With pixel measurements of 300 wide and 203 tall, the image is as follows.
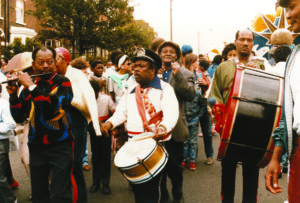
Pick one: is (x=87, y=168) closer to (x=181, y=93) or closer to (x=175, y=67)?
(x=181, y=93)

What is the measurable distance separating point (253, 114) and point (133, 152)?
3.90 ft

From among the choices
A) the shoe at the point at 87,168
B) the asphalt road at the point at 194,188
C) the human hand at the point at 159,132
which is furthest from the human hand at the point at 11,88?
the shoe at the point at 87,168

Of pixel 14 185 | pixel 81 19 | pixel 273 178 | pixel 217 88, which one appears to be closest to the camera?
pixel 273 178

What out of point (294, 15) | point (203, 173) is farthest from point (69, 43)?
point (294, 15)

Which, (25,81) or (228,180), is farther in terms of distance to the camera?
(228,180)

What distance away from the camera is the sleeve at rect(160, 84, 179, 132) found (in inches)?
128

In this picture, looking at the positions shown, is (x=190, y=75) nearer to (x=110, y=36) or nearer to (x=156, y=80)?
(x=156, y=80)

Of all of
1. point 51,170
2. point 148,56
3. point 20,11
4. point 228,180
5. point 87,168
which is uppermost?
point 20,11

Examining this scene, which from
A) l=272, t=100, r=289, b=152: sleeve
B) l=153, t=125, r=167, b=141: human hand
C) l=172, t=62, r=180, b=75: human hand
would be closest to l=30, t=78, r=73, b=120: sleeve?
l=153, t=125, r=167, b=141: human hand

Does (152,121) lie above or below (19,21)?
below

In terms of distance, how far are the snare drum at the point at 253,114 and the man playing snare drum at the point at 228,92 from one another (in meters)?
0.74

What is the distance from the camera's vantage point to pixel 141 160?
2.79 metres

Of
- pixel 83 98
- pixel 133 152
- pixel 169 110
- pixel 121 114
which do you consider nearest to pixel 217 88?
pixel 169 110

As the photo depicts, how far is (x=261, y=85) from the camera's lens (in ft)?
9.05
